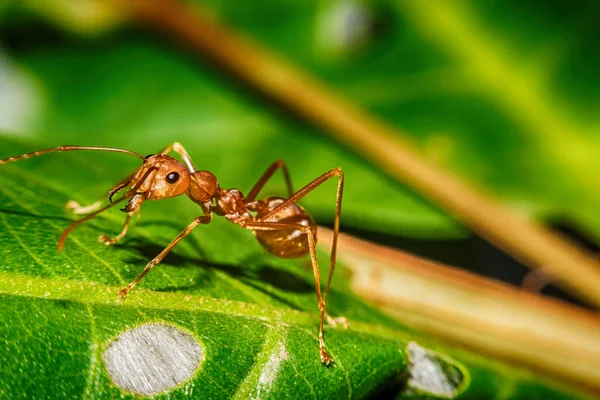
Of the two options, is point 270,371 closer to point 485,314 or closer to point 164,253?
point 164,253

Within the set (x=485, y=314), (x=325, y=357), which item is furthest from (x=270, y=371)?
(x=485, y=314)

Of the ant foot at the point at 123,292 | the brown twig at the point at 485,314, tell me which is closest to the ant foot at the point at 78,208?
the ant foot at the point at 123,292

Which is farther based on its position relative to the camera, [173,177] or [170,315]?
[173,177]

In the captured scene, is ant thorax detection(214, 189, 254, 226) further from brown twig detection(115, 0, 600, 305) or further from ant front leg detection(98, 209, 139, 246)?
brown twig detection(115, 0, 600, 305)

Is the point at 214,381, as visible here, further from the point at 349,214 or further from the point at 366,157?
the point at 366,157

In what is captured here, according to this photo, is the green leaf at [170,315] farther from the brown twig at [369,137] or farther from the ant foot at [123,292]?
the brown twig at [369,137]
